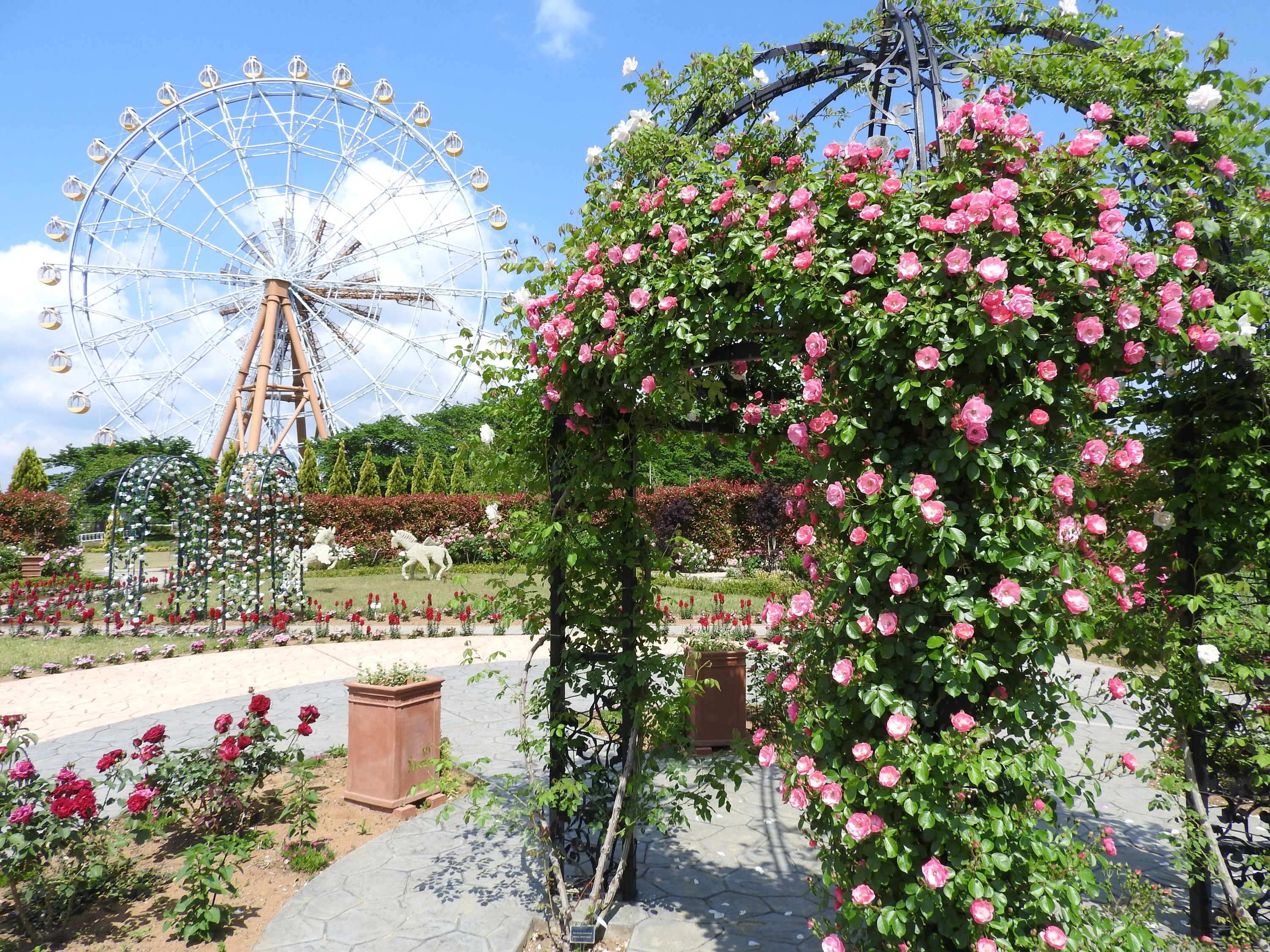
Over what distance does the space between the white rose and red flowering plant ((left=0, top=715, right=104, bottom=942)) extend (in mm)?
4449

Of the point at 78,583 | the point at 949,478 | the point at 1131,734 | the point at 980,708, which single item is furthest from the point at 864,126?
the point at 78,583

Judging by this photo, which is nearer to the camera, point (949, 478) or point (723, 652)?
point (949, 478)

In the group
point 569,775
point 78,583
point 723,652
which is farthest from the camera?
point 78,583

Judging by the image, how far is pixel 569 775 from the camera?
2.99 metres

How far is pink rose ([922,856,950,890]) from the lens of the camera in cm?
176

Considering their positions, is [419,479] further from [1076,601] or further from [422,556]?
[1076,601]

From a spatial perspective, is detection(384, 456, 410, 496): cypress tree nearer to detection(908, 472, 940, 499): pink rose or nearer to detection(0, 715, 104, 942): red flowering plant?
detection(0, 715, 104, 942): red flowering plant

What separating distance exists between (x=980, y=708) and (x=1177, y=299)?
117 cm

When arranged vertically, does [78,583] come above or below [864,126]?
below

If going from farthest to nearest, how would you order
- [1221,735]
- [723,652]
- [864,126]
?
[723,652]
[1221,735]
[864,126]

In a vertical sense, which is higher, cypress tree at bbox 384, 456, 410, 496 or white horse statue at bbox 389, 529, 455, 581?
cypress tree at bbox 384, 456, 410, 496

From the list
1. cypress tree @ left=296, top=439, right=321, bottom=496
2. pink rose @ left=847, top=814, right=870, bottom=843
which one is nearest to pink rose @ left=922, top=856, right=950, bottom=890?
pink rose @ left=847, top=814, right=870, bottom=843

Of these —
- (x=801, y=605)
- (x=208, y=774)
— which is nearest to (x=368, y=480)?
(x=208, y=774)

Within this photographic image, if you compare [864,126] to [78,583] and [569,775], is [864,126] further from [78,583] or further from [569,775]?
[78,583]
